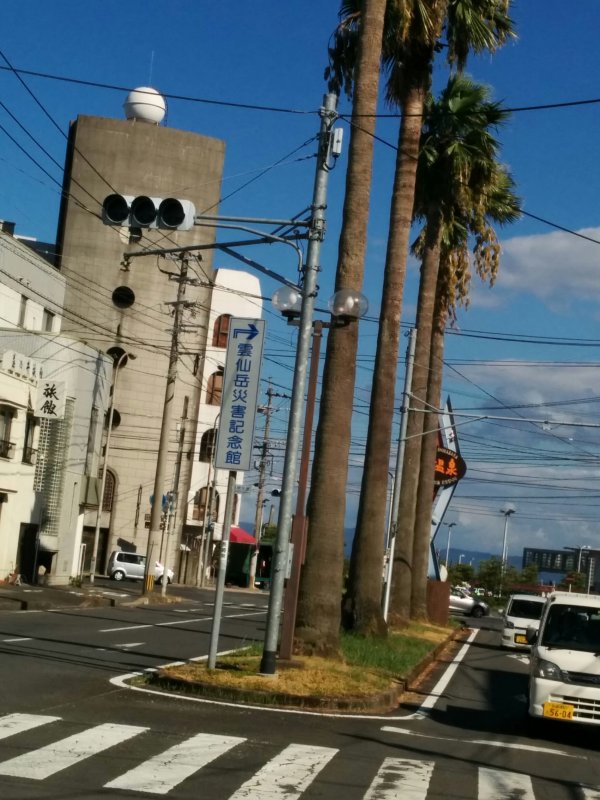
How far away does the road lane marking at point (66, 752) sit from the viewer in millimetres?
9356

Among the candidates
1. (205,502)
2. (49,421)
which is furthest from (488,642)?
(205,502)

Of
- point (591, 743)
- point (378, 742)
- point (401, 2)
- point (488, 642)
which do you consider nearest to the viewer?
point (378, 742)

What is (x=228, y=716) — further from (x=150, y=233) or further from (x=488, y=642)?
(x=150, y=233)

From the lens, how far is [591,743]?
48.4 feet

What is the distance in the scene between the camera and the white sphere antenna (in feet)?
235

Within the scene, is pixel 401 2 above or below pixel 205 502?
above

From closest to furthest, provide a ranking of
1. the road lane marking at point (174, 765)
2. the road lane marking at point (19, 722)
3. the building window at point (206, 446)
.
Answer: the road lane marking at point (174, 765)
the road lane marking at point (19, 722)
the building window at point (206, 446)

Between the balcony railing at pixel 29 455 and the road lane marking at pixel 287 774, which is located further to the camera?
the balcony railing at pixel 29 455

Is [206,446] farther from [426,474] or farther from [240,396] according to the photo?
[240,396]

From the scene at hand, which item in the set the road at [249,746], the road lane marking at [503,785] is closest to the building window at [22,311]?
the road at [249,746]

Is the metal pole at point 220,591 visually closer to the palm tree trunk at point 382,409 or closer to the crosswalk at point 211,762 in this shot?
the crosswalk at point 211,762

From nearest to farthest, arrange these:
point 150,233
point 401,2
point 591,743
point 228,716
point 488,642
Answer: point 228,716
point 591,743
point 401,2
point 488,642
point 150,233

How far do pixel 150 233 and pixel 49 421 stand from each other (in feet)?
91.3

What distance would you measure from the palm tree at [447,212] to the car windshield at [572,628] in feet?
56.6
